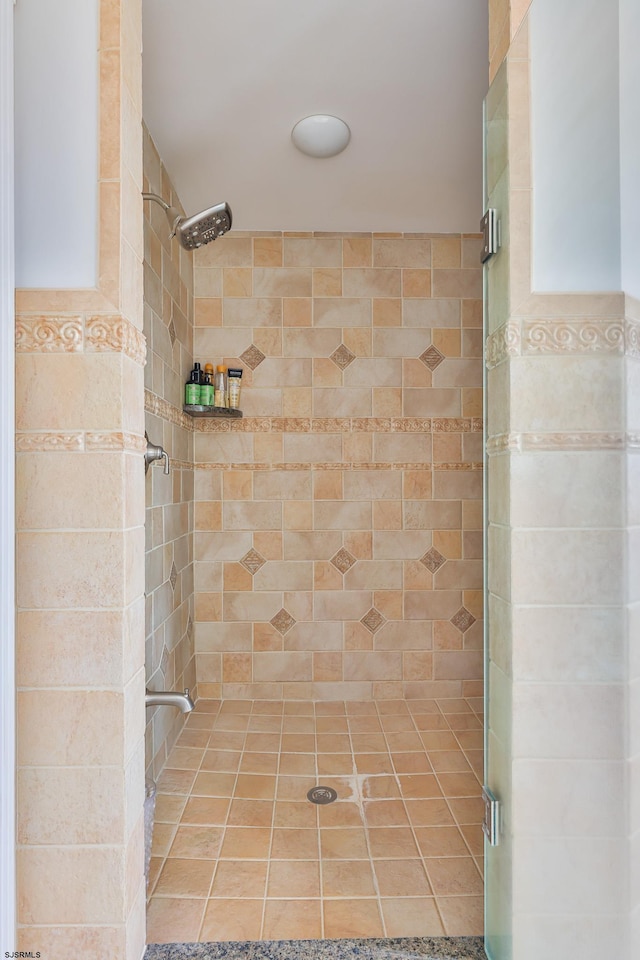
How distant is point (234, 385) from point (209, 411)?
0.21 m

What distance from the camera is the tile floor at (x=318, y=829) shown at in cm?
136

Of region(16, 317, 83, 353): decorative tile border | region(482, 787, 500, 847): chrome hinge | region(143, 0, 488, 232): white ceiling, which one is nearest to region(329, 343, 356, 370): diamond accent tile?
region(143, 0, 488, 232): white ceiling

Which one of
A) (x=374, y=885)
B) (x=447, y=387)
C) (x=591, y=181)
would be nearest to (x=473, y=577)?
(x=447, y=387)

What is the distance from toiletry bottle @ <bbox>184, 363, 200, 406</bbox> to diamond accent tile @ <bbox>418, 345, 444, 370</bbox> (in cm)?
107

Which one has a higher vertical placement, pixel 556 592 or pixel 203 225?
pixel 203 225

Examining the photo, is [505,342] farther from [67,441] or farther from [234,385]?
[234,385]

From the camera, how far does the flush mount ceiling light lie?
6.52 ft

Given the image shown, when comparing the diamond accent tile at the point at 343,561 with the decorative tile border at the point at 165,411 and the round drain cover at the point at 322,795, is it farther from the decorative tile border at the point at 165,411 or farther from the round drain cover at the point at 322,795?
the round drain cover at the point at 322,795

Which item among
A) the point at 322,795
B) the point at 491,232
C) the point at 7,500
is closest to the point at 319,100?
the point at 491,232

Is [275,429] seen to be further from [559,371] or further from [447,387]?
[559,371]

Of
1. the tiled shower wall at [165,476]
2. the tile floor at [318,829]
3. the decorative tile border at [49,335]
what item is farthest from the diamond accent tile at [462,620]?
the decorative tile border at [49,335]

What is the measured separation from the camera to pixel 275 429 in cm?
282

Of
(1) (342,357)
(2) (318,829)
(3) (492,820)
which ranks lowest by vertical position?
(2) (318,829)

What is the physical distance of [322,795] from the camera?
1.91m
